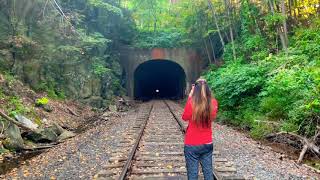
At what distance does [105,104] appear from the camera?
2022 cm

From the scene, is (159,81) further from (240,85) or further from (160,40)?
(240,85)

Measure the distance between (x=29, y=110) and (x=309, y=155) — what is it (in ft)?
29.1

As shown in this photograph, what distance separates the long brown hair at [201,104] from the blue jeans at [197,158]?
1.02 ft

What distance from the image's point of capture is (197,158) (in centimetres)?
419

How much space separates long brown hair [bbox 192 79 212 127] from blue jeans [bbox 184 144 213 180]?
0.31m

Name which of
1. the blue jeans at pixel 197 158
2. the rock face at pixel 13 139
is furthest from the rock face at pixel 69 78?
the blue jeans at pixel 197 158

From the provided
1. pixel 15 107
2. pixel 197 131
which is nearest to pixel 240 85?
pixel 15 107

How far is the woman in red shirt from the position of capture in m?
3.97

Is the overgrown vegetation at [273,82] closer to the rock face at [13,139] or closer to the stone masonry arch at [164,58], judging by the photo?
the rock face at [13,139]

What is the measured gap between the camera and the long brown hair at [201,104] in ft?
13.0

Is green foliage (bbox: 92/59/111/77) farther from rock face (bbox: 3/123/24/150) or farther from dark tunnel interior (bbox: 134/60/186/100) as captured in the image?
dark tunnel interior (bbox: 134/60/186/100)

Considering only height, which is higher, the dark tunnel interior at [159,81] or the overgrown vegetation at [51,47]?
the overgrown vegetation at [51,47]

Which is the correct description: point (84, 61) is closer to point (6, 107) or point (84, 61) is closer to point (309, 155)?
point (6, 107)

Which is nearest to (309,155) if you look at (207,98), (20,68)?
(207,98)
